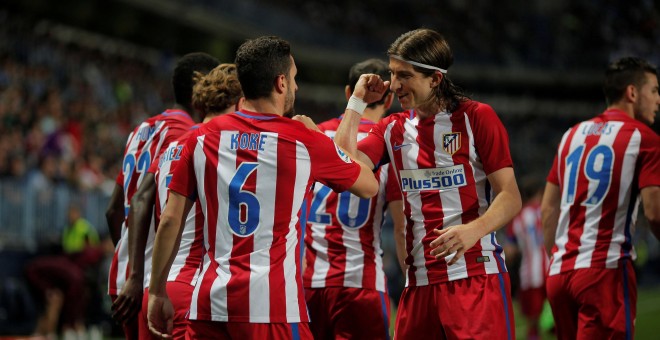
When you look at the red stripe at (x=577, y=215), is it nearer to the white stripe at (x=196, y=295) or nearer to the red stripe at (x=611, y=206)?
the red stripe at (x=611, y=206)

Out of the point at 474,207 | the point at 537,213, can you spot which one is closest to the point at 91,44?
the point at 537,213

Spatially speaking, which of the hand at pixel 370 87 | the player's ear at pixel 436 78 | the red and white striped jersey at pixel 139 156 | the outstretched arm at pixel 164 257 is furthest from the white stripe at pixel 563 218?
the outstretched arm at pixel 164 257

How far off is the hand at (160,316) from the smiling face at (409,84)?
5.36 ft

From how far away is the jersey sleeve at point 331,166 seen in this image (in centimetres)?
453

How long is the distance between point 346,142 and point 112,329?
1002cm

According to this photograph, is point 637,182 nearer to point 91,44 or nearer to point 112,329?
point 112,329

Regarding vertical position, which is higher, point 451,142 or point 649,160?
point 451,142

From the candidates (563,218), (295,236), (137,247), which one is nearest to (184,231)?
(137,247)

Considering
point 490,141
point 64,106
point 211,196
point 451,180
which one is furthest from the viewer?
point 64,106

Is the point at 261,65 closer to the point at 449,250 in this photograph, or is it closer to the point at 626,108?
the point at 449,250

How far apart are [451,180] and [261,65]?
1237mm

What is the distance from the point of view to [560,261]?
6.18 meters

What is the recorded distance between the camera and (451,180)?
16.5ft

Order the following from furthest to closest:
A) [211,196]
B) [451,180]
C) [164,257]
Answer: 1. [451,180]
2. [164,257]
3. [211,196]
